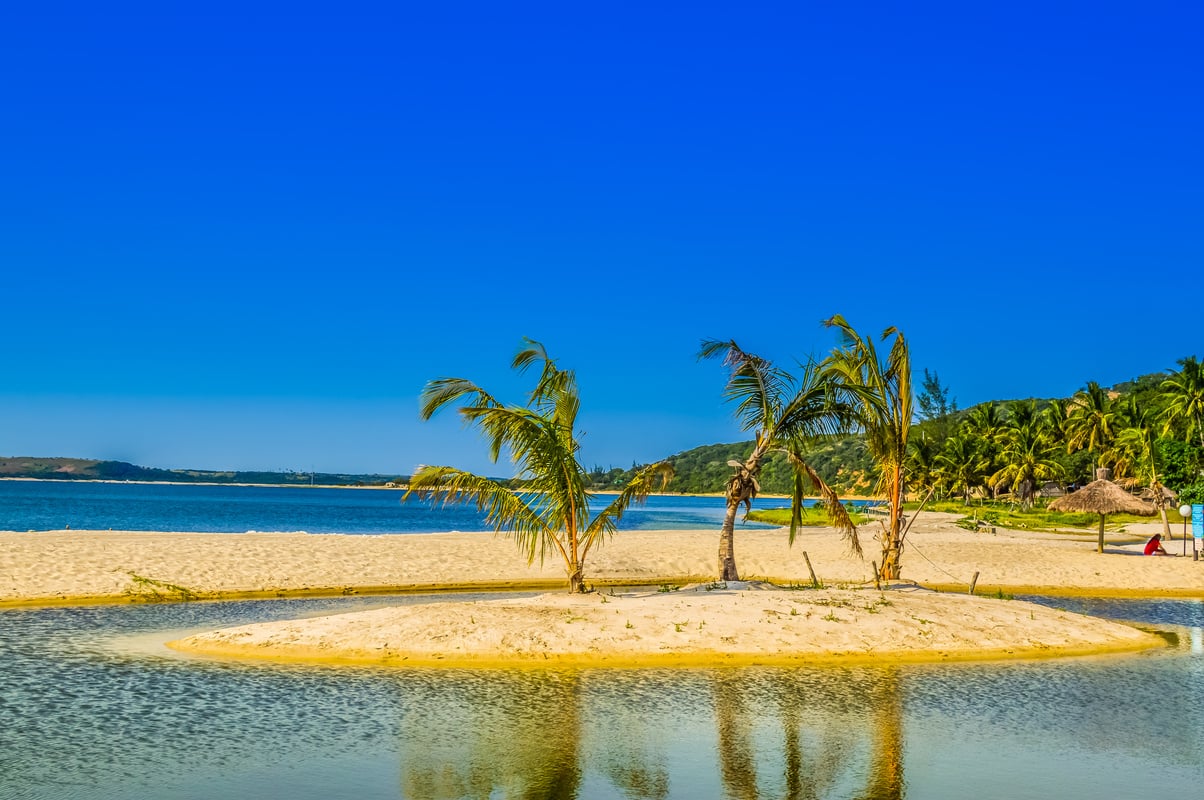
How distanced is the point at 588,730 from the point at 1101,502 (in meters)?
36.6

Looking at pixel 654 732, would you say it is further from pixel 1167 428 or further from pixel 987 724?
pixel 1167 428

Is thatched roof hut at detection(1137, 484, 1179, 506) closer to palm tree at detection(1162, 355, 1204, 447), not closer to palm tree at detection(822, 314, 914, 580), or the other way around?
palm tree at detection(1162, 355, 1204, 447)

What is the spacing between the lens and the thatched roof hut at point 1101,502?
41.5 metres

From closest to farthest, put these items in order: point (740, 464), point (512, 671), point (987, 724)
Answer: point (987, 724) < point (512, 671) < point (740, 464)

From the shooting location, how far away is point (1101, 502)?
138ft

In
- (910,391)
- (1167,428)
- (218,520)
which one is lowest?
(218,520)

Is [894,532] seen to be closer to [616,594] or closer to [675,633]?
[616,594]

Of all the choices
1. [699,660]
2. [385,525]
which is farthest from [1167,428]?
[699,660]

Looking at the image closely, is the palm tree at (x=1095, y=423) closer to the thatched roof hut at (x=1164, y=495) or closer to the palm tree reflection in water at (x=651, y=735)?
the thatched roof hut at (x=1164, y=495)

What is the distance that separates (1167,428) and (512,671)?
7755 centimetres

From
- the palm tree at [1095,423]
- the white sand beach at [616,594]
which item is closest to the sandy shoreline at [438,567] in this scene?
the white sand beach at [616,594]

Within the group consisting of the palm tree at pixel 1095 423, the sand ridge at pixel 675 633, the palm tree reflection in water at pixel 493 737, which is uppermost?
the palm tree at pixel 1095 423

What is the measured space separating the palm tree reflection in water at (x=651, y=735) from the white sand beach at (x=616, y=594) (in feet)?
5.42

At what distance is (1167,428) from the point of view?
78312 millimetres
